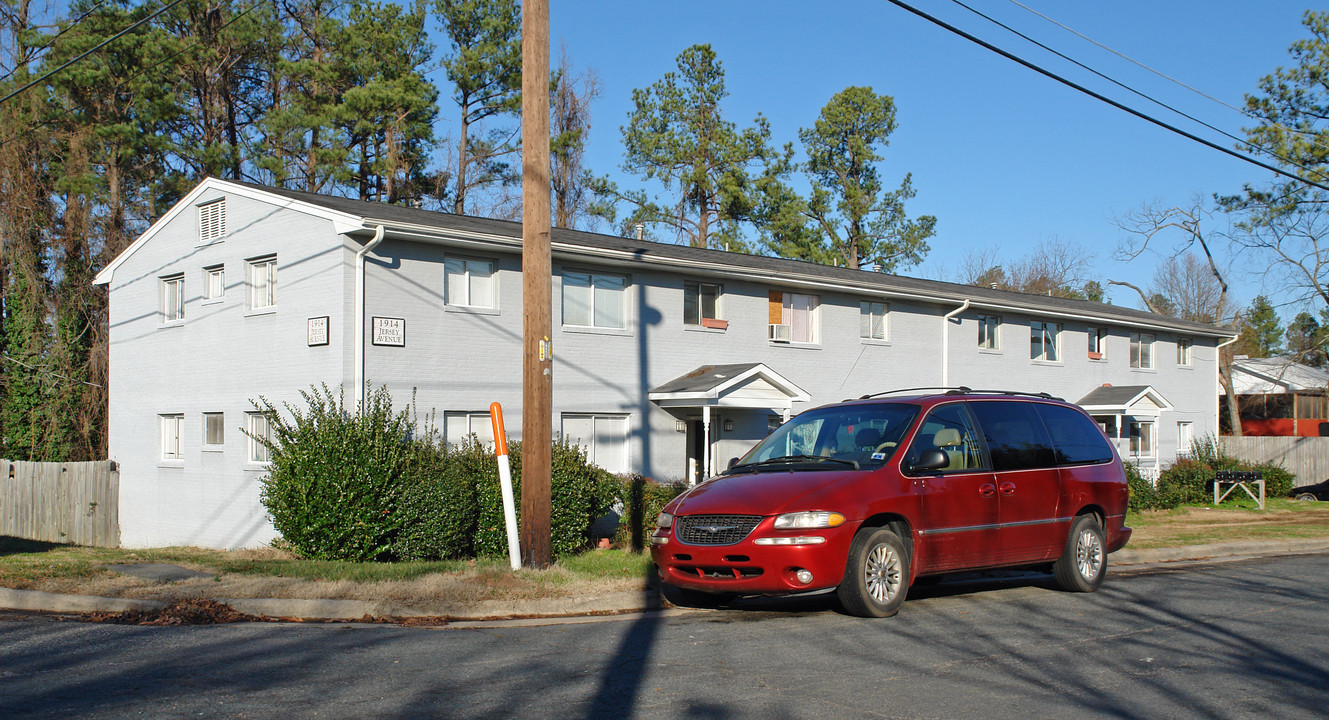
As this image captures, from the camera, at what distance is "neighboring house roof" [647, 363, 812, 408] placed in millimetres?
18359

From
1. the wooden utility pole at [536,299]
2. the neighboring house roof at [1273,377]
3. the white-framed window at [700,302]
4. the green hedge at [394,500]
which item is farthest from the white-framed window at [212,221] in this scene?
the neighboring house roof at [1273,377]

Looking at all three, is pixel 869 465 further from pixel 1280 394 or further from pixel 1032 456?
pixel 1280 394

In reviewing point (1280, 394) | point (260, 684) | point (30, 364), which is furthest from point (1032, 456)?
point (1280, 394)

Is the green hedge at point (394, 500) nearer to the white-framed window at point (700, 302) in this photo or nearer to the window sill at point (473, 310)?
the window sill at point (473, 310)

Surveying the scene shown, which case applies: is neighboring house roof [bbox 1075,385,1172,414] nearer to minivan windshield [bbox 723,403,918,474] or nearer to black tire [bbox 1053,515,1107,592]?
black tire [bbox 1053,515,1107,592]

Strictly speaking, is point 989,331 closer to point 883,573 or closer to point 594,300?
point 594,300

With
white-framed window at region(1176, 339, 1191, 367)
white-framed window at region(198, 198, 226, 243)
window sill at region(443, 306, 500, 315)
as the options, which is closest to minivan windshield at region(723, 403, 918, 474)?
window sill at region(443, 306, 500, 315)

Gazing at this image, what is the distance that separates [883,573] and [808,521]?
36.9 inches

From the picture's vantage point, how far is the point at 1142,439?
100 ft

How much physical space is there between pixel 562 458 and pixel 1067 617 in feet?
21.2

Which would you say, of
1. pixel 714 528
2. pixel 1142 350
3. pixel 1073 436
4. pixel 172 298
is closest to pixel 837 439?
pixel 714 528

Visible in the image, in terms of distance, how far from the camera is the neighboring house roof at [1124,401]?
27.4m

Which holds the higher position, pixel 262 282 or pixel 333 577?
pixel 262 282

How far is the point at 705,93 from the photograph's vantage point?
4166 cm
